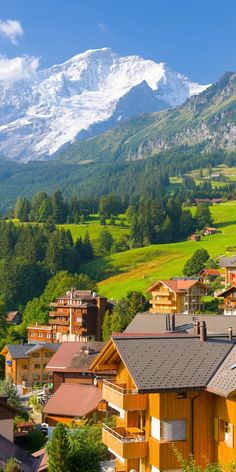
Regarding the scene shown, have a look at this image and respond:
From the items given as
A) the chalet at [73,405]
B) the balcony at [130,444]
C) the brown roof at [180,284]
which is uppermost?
the brown roof at [180,284]

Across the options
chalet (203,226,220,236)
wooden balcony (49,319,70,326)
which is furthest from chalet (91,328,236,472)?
chalet (203,226,220,236)

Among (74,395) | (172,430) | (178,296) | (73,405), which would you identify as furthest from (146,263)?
(172,430)

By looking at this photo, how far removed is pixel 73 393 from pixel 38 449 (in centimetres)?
491

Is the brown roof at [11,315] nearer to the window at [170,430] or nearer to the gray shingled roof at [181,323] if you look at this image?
the gray shingled roof at [181,323]

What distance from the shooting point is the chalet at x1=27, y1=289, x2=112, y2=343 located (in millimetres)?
114125

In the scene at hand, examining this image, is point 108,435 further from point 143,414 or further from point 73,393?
point 73,393

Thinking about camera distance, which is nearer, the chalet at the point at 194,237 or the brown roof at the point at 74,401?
the brown roof at the point at 74,401

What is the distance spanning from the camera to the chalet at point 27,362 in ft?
290

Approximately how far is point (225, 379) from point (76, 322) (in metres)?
91.4

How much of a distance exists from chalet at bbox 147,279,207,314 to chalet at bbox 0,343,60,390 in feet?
81.6

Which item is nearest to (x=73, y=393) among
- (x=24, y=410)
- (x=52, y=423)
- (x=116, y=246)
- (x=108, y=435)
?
(x=52, y=423)

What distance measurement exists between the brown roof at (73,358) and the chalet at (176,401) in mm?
35799

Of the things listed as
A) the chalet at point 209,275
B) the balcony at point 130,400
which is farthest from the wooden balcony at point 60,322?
the balcony at point 130,400

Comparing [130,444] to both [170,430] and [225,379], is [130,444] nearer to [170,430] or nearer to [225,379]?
[170,430]
